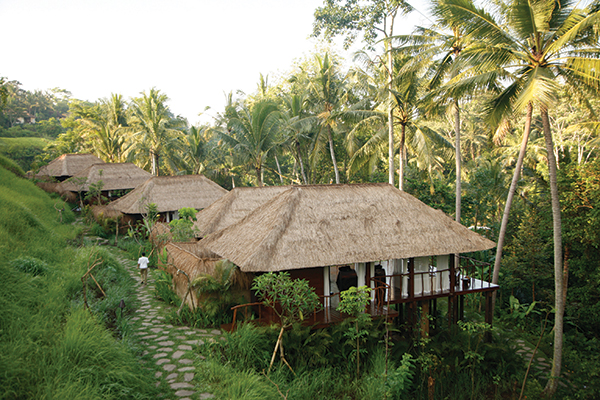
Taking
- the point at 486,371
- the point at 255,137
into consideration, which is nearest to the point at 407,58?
the point at 255,137

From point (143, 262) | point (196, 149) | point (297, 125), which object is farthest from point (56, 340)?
point (196, 149)

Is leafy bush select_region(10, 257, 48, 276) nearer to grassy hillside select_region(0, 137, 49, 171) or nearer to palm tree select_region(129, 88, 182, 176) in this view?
palm tree select_region(129, 88, 182, 176)

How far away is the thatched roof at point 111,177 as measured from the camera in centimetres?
2341

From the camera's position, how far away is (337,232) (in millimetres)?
8977

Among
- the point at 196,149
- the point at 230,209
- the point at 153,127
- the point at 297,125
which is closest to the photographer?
the point at 230,209

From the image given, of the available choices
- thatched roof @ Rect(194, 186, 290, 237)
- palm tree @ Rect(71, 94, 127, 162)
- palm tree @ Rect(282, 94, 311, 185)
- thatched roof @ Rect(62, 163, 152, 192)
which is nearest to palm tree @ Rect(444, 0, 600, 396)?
thatched roof @ Rect(194, 186, 290, 237)

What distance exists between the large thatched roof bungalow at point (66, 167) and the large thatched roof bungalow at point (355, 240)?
21077 mm

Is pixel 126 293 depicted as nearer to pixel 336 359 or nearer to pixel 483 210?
pixel 336 359

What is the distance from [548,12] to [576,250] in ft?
25.0

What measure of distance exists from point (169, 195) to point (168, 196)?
85 mm

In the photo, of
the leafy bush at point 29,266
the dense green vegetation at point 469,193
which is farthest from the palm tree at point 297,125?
the leafy bush at point 29,266

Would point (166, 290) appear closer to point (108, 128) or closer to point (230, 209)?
point (230, 209)

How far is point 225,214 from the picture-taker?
13734 mm

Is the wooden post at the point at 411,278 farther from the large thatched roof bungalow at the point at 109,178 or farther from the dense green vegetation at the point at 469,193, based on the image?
the large thatched roof bungalow at the point at 109,178
